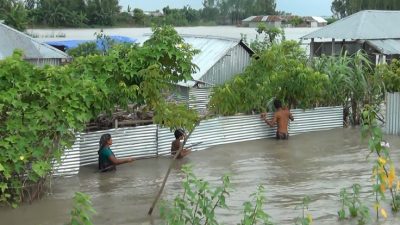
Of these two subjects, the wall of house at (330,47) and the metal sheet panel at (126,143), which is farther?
the wall of house at (330,47)

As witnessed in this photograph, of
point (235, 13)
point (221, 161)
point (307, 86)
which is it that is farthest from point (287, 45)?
point (235, 13)

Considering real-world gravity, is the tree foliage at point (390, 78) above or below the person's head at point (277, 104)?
above

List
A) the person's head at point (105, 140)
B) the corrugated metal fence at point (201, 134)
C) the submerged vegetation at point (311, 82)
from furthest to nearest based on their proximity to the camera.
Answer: the submerged vegetation at point (311, 82), the corrugated metal fence at point (201, 134), the person's head at point (105, 140)

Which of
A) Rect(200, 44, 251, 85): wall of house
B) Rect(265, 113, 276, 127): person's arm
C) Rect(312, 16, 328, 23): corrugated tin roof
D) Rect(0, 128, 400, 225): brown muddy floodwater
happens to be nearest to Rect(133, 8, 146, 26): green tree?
Rect(312, 16, 328, 23): corrugated tin roof

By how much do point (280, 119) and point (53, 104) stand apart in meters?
6.57

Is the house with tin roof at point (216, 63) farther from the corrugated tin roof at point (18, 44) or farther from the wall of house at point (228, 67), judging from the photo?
the corrugated tin roof at point (18, 44)

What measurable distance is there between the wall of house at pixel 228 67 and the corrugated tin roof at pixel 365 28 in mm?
6870

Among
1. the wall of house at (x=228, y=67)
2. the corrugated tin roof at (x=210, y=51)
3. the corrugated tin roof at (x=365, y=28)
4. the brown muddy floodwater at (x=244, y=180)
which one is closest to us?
the brown muddy floodwater at (x=244, y=180)

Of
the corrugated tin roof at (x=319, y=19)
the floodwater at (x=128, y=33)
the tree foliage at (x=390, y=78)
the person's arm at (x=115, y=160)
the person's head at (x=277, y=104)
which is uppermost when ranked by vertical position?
the corrugated tin roof at (x=319, y=19)

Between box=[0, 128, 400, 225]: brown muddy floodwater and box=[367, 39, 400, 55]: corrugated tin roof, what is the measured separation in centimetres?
955

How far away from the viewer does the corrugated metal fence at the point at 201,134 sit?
11633mm

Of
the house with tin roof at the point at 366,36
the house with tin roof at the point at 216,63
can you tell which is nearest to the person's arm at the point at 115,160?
the house with tin roof at the point at 216,63

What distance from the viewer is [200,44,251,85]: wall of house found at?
17969 millimetres

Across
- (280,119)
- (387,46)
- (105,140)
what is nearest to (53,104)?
(105,140)
